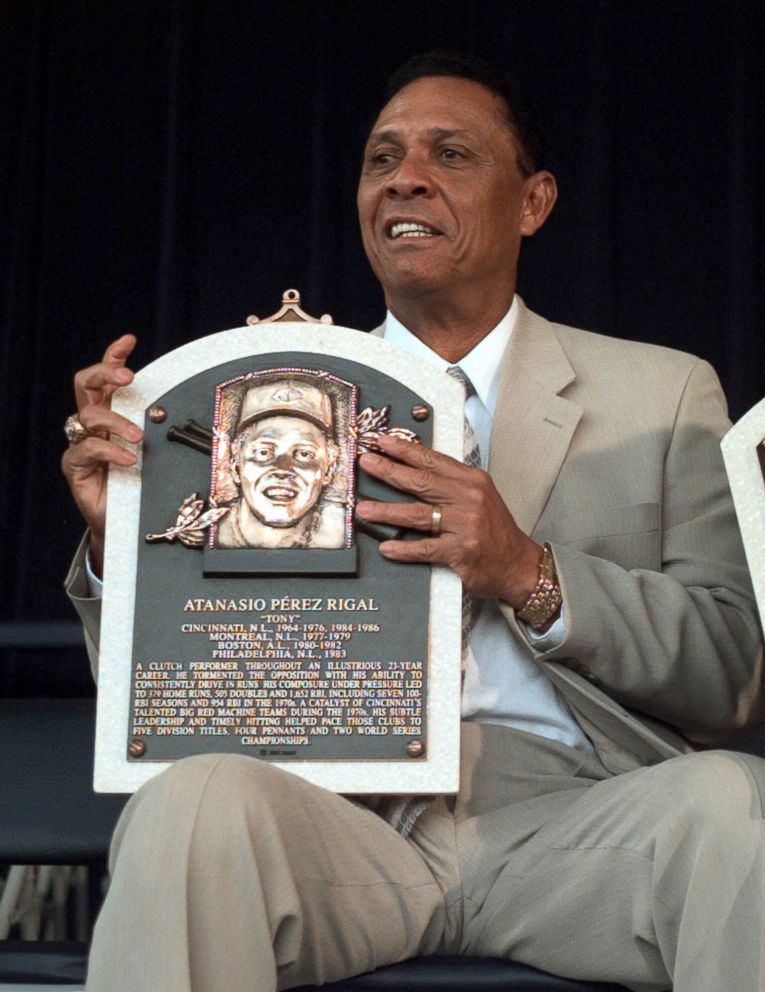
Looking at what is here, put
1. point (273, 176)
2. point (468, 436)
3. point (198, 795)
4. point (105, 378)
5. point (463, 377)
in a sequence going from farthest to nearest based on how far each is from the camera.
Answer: point (273, 176), point (463, 377), point (468, 436), point (105, 378), point (198, 795)

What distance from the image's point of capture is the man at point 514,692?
7.30ft

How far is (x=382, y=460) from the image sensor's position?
8.50ft

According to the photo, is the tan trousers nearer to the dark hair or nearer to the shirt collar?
the shirt collar

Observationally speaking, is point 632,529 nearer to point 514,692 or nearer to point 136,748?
point 514,692

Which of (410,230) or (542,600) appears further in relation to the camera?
(410,230)

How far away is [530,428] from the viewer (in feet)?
9.55

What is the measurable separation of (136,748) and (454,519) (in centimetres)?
46

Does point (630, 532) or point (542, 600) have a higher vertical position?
point (630, 532)

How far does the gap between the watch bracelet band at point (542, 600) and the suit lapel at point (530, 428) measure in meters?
0.22

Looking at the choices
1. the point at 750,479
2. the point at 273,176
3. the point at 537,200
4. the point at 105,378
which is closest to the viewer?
the point at 750,479

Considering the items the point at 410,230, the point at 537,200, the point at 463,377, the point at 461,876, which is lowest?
the point at 461,876

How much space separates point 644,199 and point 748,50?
317 millimetres

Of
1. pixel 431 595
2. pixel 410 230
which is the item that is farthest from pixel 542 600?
pixel 410 230

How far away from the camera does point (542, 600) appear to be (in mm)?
2619
